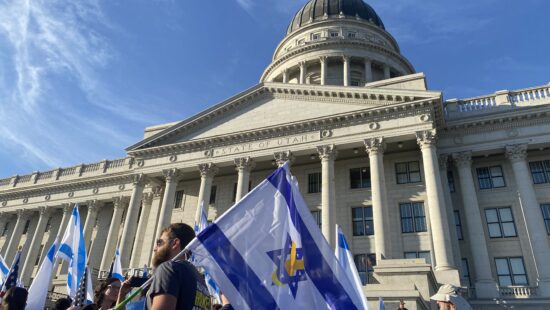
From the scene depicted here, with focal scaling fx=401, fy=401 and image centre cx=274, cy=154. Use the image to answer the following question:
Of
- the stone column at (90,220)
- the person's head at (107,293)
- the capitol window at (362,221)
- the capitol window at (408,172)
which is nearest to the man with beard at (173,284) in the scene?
the person's head at (107,293)

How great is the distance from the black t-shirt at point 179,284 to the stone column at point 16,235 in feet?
156

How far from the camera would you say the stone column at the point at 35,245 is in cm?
3953

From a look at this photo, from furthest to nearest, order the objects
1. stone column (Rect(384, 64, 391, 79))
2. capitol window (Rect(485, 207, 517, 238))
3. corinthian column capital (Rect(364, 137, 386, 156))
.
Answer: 1. stone column (Rect(384, 64, 391, 79))
2. corinthian column capital (Rect(364, 137, 386, 156))
3. capitol window (Rect(485, 207, 517, 238))

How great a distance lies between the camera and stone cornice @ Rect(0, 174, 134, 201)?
40.6 m

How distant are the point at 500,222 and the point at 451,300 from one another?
82.1 ft

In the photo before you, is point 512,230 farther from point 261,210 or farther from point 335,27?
point 335,27

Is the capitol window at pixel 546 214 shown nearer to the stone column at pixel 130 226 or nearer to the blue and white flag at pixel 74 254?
the blue and white flag at pixel 74 254

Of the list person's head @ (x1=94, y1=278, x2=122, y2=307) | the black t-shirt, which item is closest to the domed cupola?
person's head @ (x1=94, y1=278, x2=122, y2=307)

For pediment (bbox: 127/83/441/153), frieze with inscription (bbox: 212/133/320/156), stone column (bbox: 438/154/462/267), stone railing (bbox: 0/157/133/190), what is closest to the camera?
stone column (bbox: 438/154/462/267)

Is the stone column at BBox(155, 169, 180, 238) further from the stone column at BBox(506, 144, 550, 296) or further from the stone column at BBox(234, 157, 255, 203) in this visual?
the stone column at BBox(506, 144, 550, 296)

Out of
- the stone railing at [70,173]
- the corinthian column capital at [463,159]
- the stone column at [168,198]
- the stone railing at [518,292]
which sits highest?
the stone railing at [70,173]

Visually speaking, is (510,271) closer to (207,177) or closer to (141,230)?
(207,177)

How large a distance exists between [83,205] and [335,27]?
38.7m

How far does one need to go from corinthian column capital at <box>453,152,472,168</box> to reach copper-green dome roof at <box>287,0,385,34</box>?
34827 millimetres
